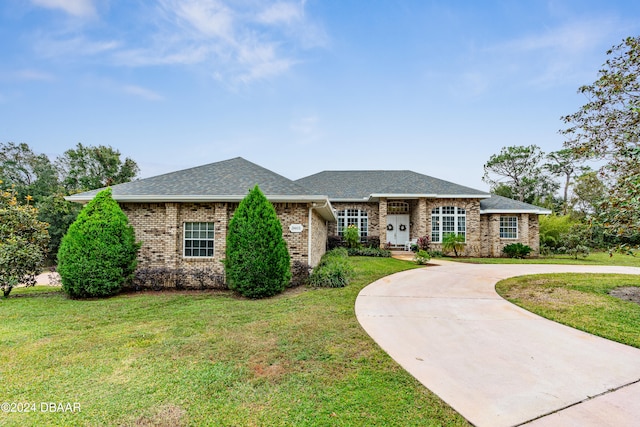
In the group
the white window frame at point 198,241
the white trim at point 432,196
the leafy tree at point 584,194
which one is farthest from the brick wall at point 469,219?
the leafy tree at point 584,194

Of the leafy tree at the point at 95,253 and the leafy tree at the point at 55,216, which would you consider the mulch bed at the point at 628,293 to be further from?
the leafy tree at the point at 55,216

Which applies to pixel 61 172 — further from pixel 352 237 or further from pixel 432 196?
pixel 432 196

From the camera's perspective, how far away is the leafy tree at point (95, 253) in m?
8.09

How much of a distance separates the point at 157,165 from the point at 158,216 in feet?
96.9

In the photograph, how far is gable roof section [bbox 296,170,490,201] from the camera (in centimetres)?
1809

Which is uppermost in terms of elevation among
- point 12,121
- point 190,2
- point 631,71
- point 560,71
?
point 190,2

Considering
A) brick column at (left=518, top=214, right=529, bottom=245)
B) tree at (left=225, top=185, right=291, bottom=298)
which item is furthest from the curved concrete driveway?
brick column at (left=518, top=214, right=529, bottom=245)

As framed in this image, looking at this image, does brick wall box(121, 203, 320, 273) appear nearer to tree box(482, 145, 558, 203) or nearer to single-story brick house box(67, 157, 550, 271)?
single-story brick house box(67, 157, 550, 271)

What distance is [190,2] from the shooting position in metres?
9.68

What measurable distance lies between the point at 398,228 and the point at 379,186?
3.29m

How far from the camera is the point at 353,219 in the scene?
19.8m

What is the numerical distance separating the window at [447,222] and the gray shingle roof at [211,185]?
37.4 ft

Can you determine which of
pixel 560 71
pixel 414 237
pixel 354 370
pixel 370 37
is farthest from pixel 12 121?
pixel 560 71

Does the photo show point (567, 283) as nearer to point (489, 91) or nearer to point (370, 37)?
point (489, 91)
